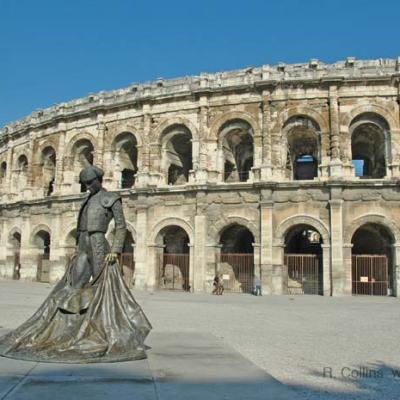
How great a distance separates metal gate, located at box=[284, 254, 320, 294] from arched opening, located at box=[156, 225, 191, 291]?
173 inches

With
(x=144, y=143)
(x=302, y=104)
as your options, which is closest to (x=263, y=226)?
(x=302, y=104)

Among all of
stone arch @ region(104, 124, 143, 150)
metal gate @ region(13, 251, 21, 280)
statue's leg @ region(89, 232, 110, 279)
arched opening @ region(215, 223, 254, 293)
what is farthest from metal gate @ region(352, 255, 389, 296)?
metal gate @ region(13, 251, 21, 280)

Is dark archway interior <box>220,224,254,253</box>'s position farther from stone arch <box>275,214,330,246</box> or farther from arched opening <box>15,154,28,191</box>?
arched opening <box>15,154,28,191</box>

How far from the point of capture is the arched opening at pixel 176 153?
68.1 ft

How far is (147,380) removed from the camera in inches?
171

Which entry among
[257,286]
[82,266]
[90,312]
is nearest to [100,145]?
[257,286]

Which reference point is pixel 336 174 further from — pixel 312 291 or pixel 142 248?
pixel 142 248

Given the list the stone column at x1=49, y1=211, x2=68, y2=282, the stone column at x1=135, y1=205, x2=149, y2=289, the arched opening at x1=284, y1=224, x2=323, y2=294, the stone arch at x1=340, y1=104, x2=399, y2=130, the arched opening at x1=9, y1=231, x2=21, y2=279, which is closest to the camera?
the stone arch at x1=340, y1=104, x2=399, y2=130

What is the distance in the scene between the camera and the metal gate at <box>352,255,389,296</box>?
59.8ft

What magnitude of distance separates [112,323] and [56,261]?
18122 millimetres

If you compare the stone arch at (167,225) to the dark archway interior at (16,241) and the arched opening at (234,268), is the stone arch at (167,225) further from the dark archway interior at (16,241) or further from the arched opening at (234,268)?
the dark archway interior at (16,241)

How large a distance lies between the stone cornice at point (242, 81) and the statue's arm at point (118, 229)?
14.2 m

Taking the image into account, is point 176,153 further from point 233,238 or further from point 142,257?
point 142,257

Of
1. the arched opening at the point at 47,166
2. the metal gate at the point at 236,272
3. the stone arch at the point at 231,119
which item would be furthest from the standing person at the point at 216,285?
the arched opening at the point at 47,166
